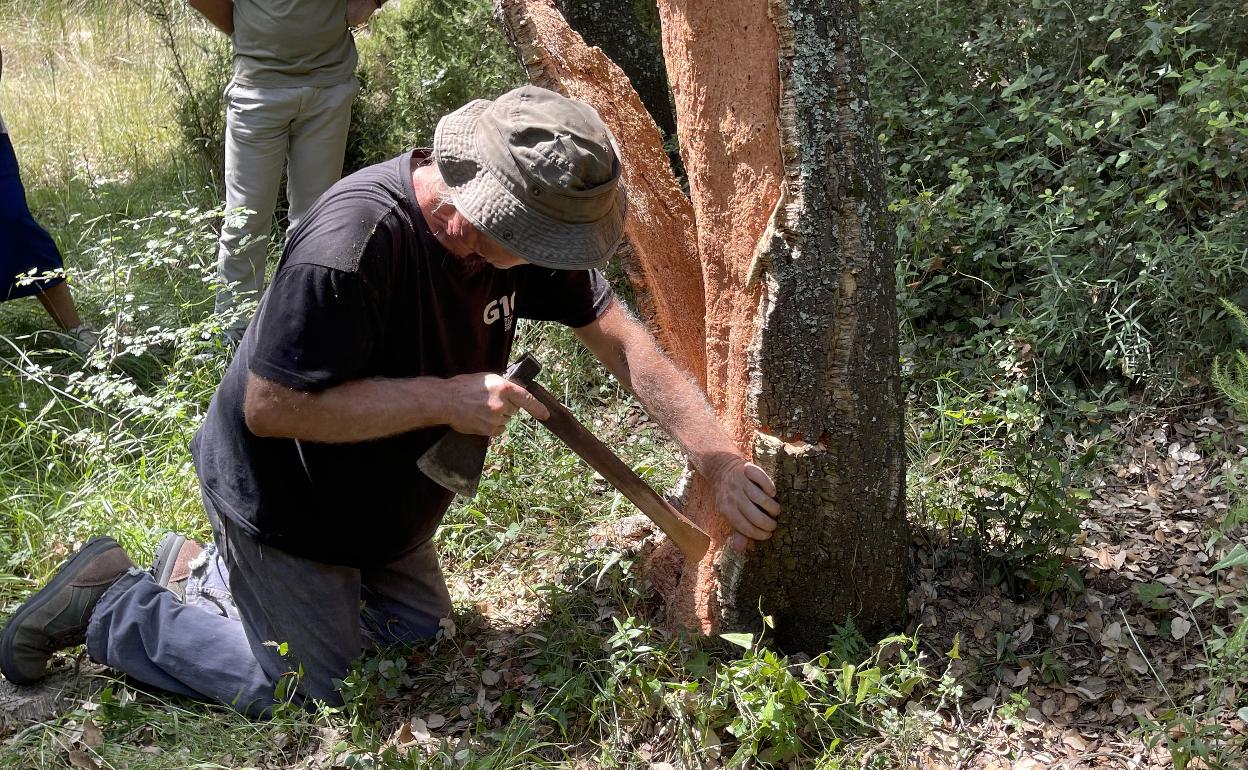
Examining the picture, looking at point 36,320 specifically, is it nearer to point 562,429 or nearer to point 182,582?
point 182,582

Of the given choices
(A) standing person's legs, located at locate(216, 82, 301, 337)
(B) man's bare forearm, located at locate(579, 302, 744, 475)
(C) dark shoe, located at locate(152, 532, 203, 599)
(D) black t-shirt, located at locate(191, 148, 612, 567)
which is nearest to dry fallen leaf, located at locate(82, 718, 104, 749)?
(C) dark shoe, located at locate(152, 532, 203, 599)

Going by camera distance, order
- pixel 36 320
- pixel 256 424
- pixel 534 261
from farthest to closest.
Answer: pixel 36 320 < pixel 256 424 < pixel 534 261

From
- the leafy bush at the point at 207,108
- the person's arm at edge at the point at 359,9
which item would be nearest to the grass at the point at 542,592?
the person's arm at edge at the point at 359,9

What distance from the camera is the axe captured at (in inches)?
106

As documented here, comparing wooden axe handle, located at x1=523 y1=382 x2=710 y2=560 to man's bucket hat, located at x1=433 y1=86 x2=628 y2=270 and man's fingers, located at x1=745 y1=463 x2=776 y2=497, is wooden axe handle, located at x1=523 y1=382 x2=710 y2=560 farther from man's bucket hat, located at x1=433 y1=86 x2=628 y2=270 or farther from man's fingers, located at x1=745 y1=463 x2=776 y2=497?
man's bucket hat, located at x1=433 y1=86 x2=628 y2=270

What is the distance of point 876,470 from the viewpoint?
9.25 ft

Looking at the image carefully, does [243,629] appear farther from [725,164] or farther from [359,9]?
[359,9]

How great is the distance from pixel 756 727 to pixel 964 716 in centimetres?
65

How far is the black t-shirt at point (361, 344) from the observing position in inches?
98.9

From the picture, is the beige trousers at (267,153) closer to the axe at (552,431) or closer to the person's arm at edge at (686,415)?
the person's arm at edge at (686,415)

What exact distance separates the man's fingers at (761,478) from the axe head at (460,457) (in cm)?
64

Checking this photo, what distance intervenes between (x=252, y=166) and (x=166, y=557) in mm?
2580

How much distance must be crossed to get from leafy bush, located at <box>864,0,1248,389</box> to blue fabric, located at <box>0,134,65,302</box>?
14.4ft

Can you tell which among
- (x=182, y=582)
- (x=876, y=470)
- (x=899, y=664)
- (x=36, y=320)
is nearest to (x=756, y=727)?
(x=899, y=664)
